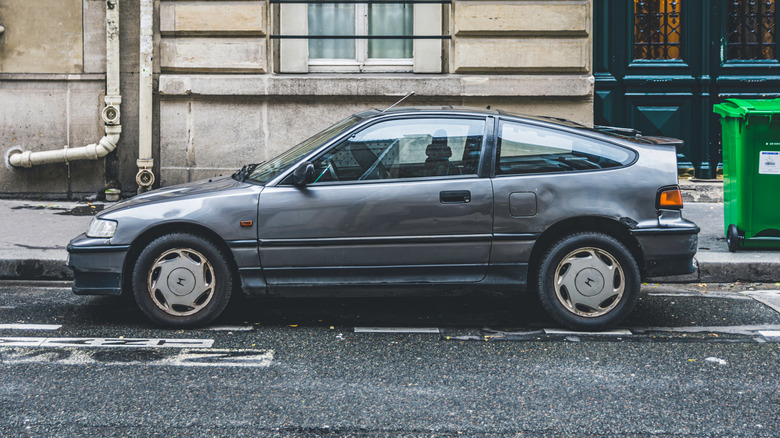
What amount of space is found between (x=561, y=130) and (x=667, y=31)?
582 cm

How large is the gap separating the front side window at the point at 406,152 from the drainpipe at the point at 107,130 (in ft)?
18.5

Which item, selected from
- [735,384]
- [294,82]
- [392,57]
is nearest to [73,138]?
[294,82]

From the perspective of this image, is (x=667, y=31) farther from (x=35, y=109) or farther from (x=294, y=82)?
(x=35, y=109)

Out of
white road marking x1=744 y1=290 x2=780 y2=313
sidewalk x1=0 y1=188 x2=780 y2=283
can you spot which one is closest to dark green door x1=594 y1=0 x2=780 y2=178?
sidewalk x1=0 y1=188 x2=780 y2=283

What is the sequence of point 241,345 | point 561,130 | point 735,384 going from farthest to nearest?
point 561,130 → point 241,345 → point 735,384

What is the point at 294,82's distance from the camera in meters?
10.9

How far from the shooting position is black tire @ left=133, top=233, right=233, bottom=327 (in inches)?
231

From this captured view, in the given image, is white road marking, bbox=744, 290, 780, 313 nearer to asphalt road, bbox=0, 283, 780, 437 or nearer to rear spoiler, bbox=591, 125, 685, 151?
asphalt road, bbox=0, 283, 780, 437

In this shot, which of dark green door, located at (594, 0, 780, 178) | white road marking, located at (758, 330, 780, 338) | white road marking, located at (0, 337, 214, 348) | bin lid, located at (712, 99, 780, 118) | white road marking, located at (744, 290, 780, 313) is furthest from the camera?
dark green door, located at (594, 0, 780, 178)

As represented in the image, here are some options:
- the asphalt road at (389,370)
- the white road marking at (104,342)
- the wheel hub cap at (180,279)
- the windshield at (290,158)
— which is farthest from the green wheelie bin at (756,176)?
the white road marking at (104,342)

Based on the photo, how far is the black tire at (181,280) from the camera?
5859 mm

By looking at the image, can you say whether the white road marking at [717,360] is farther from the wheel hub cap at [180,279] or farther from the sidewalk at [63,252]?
the wheel hub cap at [180,279]

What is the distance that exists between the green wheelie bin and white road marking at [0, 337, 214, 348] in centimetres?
484

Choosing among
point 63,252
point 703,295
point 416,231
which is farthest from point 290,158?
point 703,295
